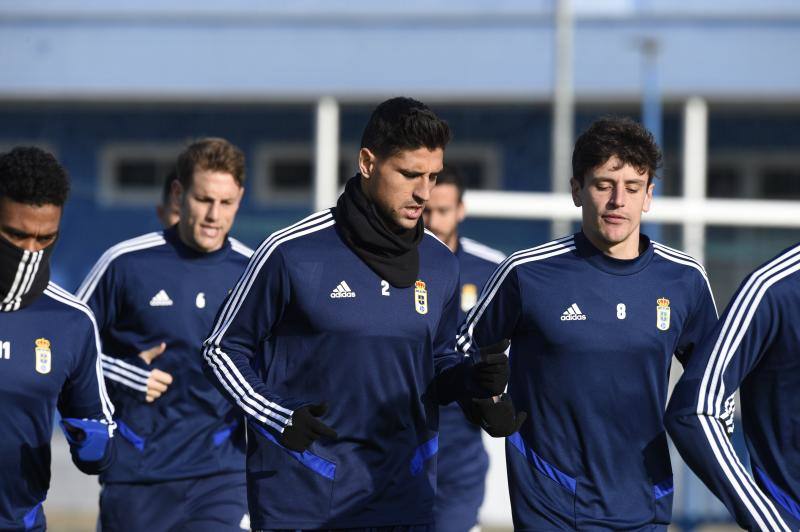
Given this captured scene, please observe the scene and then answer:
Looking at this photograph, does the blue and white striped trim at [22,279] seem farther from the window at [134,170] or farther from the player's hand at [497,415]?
the window at [134,170]

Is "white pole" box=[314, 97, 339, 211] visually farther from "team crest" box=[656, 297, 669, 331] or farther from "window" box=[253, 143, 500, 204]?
"team crest" box=[656, 297, 669, 331]

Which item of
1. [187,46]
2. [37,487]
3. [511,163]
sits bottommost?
[37,487]

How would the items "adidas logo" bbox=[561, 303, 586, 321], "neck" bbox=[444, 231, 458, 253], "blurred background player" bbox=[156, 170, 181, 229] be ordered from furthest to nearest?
"neck" bbox=[444, 231, 458, 253] < "blurred background player" bbox=[156, 170, 181, 229] < "adidas logo" bbox=[561, 303, 586, 321]

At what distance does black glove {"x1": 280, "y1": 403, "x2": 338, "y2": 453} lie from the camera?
448 centimetres

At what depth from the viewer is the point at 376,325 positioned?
15.8 ft

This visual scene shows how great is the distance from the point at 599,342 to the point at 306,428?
123 cm

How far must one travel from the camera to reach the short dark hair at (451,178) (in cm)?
749

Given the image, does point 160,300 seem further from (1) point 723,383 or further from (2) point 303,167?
(2) point 303,167

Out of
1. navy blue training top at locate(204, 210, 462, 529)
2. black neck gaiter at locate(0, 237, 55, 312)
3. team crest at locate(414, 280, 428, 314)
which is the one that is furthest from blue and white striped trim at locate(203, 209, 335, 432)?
black neck gaiter at locate(0, 237, 55, 312)

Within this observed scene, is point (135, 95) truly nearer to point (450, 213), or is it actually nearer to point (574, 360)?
point (450, 213)

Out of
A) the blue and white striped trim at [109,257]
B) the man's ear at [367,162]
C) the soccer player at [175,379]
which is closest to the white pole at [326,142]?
the blue and white striped trim at [109,257]

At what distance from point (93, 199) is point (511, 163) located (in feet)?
14.0

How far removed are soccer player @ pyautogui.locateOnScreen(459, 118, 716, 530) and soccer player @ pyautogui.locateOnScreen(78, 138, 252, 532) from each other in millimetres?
1511

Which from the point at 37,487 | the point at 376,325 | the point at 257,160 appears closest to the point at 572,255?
the point at 376,325
